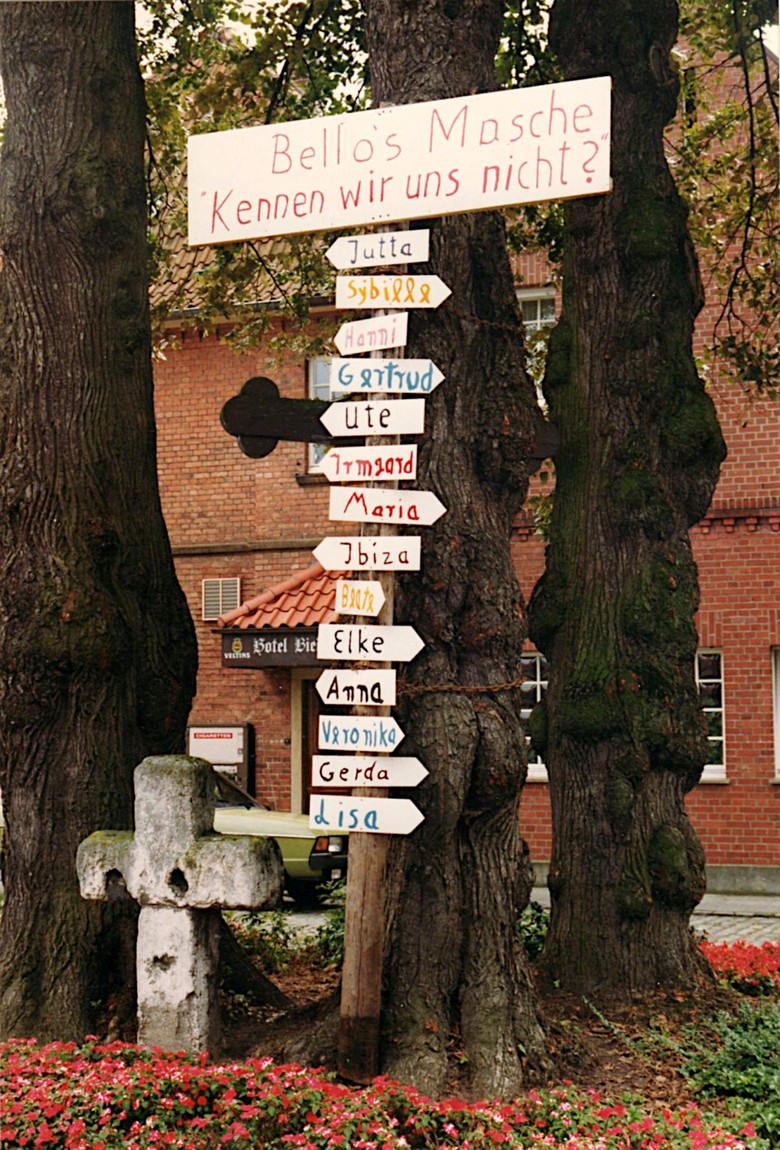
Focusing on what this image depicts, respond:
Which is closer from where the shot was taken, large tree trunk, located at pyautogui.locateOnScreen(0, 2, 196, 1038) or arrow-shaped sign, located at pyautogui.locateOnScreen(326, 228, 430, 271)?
arrow-shaped sign, located at pyautogui.locateOnScreen(326, 228, 430, 271)

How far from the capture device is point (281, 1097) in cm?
567

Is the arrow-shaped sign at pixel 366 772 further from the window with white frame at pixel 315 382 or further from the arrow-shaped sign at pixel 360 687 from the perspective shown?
the window with white frame at pixel 315 382

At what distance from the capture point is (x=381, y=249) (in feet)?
20.7

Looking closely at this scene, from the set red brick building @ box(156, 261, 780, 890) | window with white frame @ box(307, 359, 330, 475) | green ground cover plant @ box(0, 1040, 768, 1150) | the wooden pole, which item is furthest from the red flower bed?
window with white frame @ box(307, 359, 330, 475)

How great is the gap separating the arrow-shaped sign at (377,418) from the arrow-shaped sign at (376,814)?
1.52 metres

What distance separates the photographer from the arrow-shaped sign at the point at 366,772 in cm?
607

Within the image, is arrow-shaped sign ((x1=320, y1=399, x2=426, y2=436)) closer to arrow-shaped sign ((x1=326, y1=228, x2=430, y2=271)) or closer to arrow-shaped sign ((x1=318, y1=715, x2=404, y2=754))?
arrow-shaped sign ((x1=326, y1=228, x2=430, y2=271))

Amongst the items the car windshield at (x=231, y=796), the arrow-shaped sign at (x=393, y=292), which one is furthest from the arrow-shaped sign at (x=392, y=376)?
the car windshield at (x=231, y=796)

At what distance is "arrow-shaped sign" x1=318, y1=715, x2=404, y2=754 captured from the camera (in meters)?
6.07

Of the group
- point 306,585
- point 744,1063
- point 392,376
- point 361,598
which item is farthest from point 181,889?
point 306,585

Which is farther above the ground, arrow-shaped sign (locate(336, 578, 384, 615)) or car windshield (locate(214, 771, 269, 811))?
arrow-shaped sign (locate(336, 578, 384, 615))

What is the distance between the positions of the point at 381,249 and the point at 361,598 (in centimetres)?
147

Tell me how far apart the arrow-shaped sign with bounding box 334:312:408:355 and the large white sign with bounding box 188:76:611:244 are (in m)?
0.41

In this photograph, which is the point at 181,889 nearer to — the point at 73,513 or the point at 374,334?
the point at 73,513
